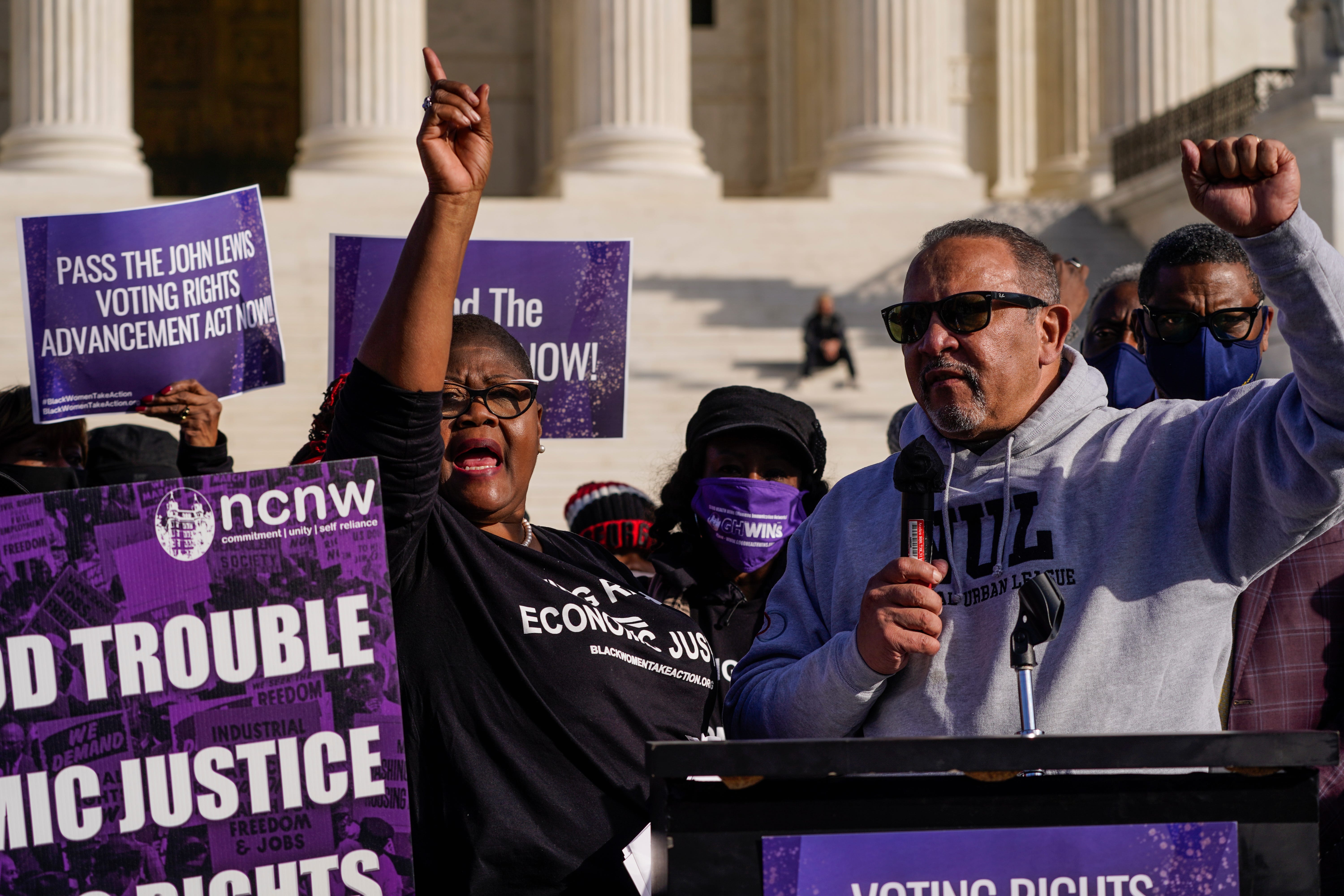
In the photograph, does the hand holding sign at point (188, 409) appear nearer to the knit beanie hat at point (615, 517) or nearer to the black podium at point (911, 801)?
the knit beanie hat at point (615, 517)

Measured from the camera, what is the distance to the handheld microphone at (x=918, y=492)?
2.65 metres

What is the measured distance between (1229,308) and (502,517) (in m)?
2.12

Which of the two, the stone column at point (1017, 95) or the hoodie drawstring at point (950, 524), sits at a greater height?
the stone column at point (1017, 95)

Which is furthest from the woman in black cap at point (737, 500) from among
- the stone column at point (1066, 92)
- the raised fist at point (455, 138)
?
the stone column at point (1066, 92)

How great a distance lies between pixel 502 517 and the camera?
11.5ft

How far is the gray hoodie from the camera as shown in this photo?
8.56 feet

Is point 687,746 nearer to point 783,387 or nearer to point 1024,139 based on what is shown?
point 783,387

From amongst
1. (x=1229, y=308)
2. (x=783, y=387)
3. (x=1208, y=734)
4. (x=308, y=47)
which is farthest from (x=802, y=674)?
(x=308, y=47)

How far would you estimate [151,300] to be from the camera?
624 cm

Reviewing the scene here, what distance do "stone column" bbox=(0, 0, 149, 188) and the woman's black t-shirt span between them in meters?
22.0

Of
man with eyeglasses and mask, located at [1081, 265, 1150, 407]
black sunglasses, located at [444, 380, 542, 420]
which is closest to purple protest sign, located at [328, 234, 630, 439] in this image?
man with eyeglasses and mask, located at [1081, 265, 1150, 407]

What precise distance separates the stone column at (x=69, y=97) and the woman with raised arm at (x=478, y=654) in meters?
22.0

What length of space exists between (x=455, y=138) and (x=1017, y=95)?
101 ft

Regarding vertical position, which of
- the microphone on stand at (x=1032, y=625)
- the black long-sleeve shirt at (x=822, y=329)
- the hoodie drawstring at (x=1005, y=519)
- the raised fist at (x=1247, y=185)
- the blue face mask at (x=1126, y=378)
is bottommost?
the microphone on stand at (x=1032, y=625)
